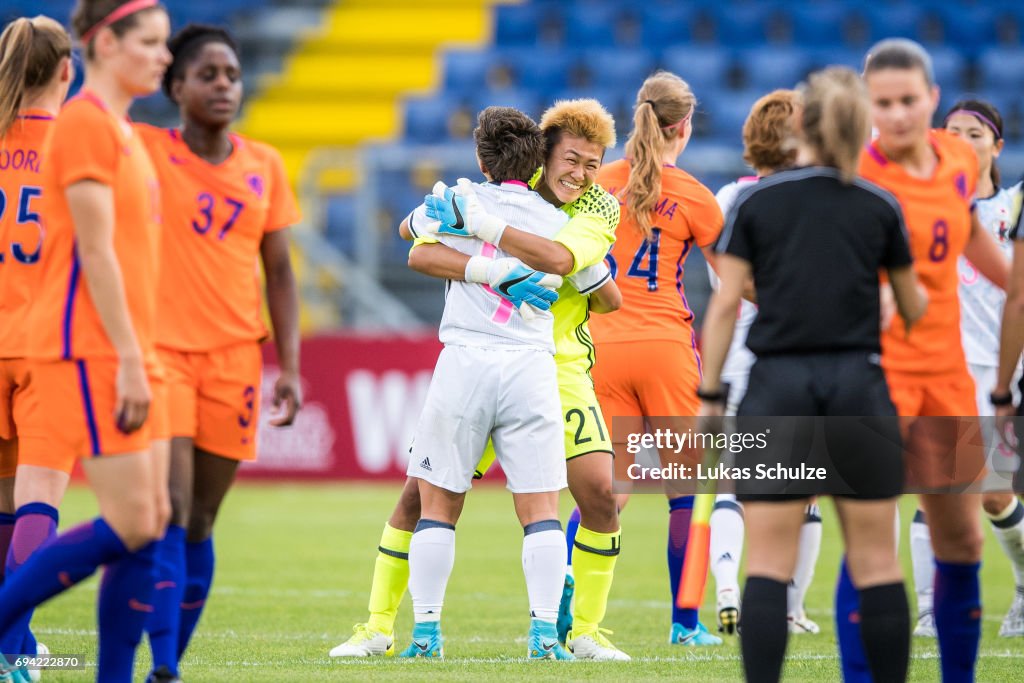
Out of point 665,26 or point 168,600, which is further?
point 665,26

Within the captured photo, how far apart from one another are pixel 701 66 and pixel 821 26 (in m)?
2.25

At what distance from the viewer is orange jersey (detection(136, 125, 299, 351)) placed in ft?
16.8

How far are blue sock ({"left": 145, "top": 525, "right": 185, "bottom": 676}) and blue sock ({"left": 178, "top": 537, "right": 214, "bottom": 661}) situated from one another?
0.85 feet

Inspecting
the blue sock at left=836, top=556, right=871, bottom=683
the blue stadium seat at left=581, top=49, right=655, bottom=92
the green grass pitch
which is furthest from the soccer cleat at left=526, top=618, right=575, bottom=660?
the blue stadium seat at left=581, top=49, right=655, bottom=92

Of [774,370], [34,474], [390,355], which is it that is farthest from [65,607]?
[390,355]

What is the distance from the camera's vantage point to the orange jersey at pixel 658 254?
722 centimetres

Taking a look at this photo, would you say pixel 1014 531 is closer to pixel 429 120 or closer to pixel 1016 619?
pixel 1016 619

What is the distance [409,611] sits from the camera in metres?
8.69

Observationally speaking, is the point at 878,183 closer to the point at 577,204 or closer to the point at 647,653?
the point at 577,204

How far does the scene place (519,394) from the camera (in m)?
6.05

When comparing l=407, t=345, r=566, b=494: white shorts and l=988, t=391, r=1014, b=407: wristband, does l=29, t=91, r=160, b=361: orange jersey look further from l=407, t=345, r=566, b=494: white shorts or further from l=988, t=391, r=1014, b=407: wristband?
l=988, t=391, r=1014, b=407: wristband

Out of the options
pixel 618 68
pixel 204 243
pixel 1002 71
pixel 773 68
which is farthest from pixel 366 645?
pixel 1002 71

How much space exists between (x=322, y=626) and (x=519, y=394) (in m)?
2.19

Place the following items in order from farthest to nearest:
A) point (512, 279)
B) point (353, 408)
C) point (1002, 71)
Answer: point (1002, 71) → point (353, 408) → point (512, 279)
